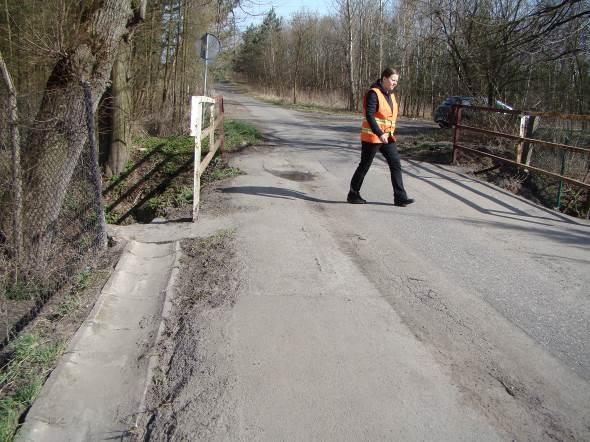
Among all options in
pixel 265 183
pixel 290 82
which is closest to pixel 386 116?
pixel 265 183

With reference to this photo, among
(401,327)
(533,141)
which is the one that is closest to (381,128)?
(533,141)

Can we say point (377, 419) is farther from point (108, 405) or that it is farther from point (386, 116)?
point (386, 116)

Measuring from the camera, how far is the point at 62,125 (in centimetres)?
678

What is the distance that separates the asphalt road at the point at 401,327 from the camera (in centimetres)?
311

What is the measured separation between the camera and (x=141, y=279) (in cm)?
549

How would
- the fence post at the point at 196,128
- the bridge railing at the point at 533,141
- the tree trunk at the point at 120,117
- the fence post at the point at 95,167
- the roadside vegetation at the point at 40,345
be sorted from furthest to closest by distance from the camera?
1. the tree trunk at the point at 120,117
2. the bridge railing at the point at 533,141
3. the fence post at the point at 196,128
4. the fence post at the point at 95,167
5. the roadside vegetation at the point at 40,345

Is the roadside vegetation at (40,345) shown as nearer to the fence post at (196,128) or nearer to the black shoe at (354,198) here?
the fence post at (196,128)

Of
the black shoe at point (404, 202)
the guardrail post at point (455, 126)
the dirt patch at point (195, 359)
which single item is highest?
the guardrail post at point (455, 126)

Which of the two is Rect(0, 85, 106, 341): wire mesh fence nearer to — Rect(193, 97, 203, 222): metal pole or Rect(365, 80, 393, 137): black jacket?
Rect(193, 97, 203, 222): metal pole

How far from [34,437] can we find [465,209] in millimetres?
6638

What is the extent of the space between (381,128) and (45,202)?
444 centimetres

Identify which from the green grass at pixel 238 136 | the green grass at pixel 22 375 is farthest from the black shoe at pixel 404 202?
the green grass at pixel 238 136

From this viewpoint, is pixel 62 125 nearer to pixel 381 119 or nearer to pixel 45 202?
pixel 45 202

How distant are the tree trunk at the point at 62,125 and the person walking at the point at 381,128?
3462 mm
